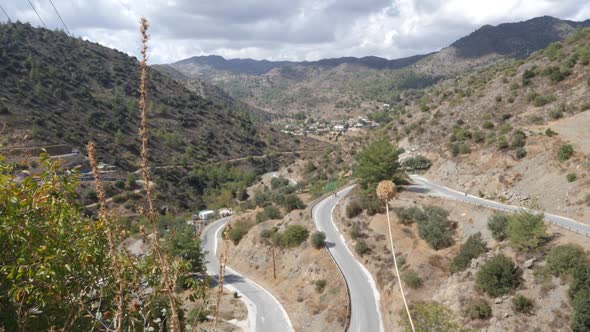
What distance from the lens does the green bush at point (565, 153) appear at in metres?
36.3

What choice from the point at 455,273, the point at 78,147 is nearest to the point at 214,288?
the point at 455,273

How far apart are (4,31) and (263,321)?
140 metres

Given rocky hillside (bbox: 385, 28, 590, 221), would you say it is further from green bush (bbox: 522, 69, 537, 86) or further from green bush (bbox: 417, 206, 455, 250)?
green bush (bbox: 417, 206, 455, 250)

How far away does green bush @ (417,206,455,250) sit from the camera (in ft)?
106

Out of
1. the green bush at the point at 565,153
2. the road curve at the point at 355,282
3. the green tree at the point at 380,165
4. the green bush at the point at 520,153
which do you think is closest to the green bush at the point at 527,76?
the green bush at the point at 520,153

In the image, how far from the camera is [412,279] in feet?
93.3

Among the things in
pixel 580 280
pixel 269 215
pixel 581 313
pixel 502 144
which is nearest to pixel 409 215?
pixel 502 144

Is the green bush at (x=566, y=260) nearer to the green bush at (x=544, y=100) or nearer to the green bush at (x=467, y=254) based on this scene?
the green bush at (x=467, y=254)

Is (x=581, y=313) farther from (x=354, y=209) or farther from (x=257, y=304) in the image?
(x=354, y=209)

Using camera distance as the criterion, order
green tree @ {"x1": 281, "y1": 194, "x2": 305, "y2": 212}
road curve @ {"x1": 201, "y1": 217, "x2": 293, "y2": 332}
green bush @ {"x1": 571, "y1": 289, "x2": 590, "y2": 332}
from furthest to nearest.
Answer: green tree @ {"x1": 281, "y1": 194, "x2": 305, "y2": 212}
road curve @ {"x1": 201, "y1": 217, "x2": 293, "y2": 332}
green bush @ {"x1": 571, "y1": 289, "x2": 590, "y2": 332}

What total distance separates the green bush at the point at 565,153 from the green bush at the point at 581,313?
21.7 m

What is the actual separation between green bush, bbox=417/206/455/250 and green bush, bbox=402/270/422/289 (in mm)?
4482

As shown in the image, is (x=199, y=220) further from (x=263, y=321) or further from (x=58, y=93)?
(x=58, y=93)

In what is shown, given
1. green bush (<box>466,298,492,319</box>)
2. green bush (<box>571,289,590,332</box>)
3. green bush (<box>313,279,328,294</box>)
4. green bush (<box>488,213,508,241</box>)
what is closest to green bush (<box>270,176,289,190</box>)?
green bush (<box>313,279,328,294</box>)
